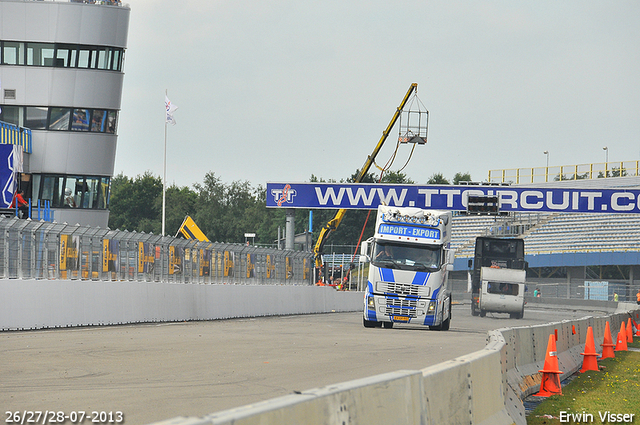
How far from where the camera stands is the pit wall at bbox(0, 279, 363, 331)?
1900cm

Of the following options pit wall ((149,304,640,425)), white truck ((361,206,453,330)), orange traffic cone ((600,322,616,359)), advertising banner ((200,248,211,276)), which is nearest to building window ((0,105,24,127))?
advertising banner ((200,248,211,276))

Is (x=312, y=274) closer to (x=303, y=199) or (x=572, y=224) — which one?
→ (x=303, y=199)

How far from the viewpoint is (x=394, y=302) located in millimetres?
26156

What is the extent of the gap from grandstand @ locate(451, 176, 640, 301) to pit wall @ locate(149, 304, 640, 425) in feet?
170

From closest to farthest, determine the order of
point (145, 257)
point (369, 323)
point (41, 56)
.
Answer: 1. point (145, 257)
2. point (369, 323)
3. point (41, 56)

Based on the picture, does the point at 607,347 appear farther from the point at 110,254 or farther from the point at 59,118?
the point at 59,118

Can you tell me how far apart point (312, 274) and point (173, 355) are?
25137 mm

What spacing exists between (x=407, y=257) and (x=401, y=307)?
1503 millimetres

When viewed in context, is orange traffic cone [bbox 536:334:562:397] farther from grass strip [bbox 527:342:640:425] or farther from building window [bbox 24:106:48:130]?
building window [bbox 24:106:48:130]

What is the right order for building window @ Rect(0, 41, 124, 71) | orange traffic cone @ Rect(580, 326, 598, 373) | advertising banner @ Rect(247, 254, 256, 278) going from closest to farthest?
orange traffic cone @ Rect(580, 326, 598, 373) < advertising banner @ Rect(247, 254, 256, 278) < building window @ Rect(0, 41, 124, 71)

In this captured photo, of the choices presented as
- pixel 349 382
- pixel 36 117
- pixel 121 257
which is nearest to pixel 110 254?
pixel 121 257

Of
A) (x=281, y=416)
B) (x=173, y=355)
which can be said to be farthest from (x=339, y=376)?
(x=281, y=416)

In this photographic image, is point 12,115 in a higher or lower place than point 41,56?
lower

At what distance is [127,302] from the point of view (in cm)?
2323
